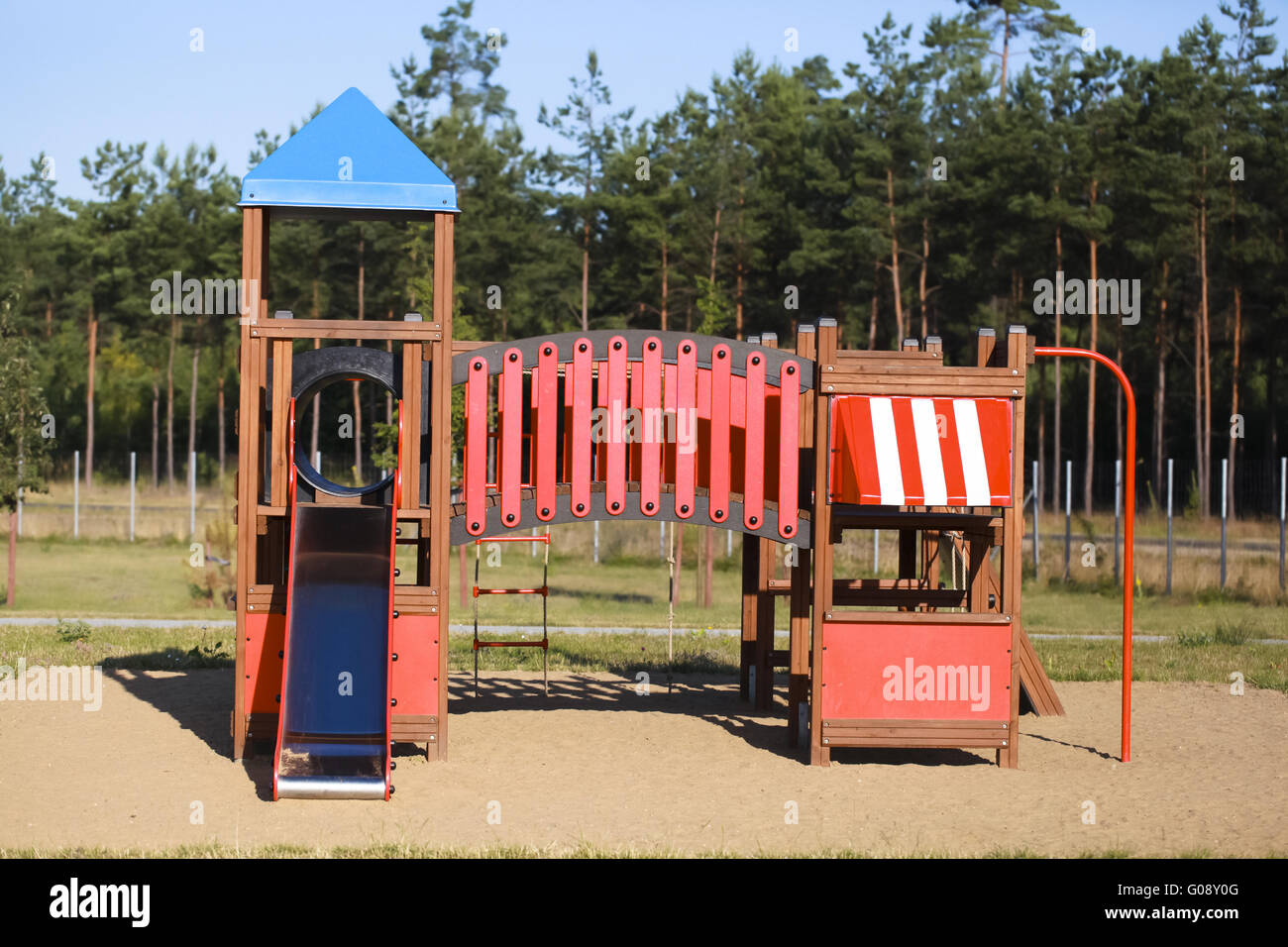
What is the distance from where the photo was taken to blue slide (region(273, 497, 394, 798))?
337 inches

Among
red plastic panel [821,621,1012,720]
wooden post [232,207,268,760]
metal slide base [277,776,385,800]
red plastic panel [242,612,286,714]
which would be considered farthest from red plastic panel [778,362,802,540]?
wooden post [232,207,268,760]

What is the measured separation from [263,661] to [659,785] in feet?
9.78

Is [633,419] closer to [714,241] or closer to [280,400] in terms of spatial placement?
[280,400]

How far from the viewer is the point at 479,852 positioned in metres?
7.09

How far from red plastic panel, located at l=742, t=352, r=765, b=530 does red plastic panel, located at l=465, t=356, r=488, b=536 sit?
1945mm

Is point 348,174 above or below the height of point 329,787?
above

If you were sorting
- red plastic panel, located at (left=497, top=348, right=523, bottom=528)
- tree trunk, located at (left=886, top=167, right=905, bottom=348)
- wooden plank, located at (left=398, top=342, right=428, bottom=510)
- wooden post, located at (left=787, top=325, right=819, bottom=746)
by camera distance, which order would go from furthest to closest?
tree trunk, located at (left=886, top=167, right=905, bottom=348)
wooden post, located at (left=787, top=325, right=819, bottom=746)
red plastic panel, located at (left=497, top=348, right=523, bottom=528)
wooden plank, located at (left=398, top=342, right=428, bottom=510)

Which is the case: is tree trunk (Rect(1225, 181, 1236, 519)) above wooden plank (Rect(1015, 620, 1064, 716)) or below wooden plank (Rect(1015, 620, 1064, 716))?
above

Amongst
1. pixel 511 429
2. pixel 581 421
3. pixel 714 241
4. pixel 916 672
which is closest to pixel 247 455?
pixel 511 429

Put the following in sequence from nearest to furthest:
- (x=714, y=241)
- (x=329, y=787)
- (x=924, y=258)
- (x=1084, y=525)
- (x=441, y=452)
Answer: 1. (x=329, y=787)
2. (x=441, y=452)
3. (x=1084, y=525)
4. (x=714, y=241)
5. (x=924, y=258)

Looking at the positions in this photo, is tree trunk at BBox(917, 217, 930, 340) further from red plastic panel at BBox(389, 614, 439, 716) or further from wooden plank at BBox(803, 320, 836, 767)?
red plastic panel at BBox(389, 614, 439, 716)

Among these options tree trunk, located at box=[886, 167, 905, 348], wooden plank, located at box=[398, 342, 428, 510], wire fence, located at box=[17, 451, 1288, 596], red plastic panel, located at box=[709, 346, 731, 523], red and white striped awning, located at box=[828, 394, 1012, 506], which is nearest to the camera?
red and white striped awning, located at box=[828, 394, 1012, 506]

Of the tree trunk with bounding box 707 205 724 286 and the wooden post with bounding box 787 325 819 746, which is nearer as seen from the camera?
the wooden post with bounding box 787 325 819 746
